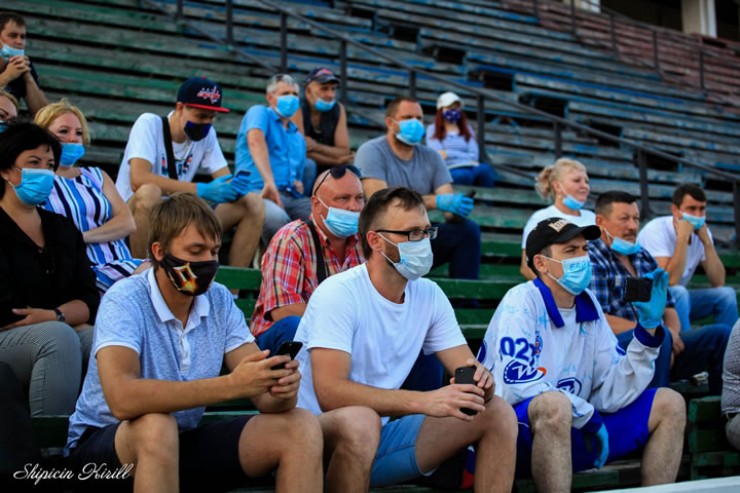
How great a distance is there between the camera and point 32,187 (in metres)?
4.18

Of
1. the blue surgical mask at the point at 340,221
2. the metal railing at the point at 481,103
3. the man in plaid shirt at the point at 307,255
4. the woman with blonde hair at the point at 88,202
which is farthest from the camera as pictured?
the metal railing at the point at 481,103

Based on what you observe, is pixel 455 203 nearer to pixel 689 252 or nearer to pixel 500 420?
pixel 689 252

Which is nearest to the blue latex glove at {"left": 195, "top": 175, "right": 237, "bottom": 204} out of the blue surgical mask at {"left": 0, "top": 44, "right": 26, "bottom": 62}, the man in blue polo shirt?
the man in blue polo shirt

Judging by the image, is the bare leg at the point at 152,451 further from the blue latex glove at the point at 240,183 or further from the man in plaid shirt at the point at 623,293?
the man in plaid shirt at the point at 623,293

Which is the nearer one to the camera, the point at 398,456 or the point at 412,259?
the point at 398,456

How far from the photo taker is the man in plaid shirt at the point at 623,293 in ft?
18.6

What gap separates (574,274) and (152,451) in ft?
7.16

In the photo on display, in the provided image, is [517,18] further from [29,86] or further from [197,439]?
[197,439]

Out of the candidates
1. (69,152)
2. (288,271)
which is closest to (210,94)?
(69,152)

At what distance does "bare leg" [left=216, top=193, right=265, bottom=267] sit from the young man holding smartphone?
2.26 meters

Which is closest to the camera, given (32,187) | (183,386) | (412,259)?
(183,386)

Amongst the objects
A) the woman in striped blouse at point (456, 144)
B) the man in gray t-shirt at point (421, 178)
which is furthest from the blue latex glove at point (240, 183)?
the woman in striped blouse at point (456, 144)

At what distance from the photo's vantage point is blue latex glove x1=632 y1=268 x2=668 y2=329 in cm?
430

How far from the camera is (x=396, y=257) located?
3.87 meters
